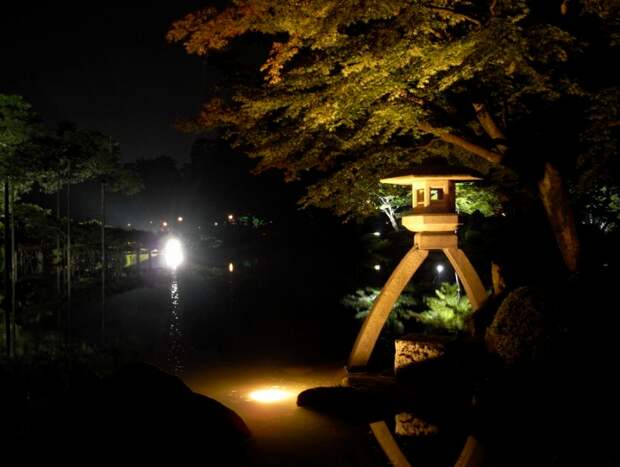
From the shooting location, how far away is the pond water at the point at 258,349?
A: 29.4 ft

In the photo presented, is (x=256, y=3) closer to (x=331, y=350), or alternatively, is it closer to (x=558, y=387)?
(x=558, y=387)

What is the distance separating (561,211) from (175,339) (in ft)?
38.1

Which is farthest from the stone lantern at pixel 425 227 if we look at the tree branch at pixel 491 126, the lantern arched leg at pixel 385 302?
the tree branch at pixel 491 126

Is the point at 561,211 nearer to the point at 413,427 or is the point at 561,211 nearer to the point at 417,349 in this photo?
the point at 417,349

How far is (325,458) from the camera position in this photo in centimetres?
837

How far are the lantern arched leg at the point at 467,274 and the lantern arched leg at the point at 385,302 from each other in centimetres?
65

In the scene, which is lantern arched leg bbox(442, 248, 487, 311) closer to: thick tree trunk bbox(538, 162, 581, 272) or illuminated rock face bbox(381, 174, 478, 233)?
illuminated rock face bbox(381, 174, 478, 233)

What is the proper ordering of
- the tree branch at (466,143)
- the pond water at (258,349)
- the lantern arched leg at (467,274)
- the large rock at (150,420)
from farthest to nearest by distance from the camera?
the lantern arched leg at (467,274) → the tree branch at (466,143) → the pond water at (258,349) → the large rock at (150,420)

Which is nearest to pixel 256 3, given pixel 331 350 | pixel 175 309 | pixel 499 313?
pixel 499 313

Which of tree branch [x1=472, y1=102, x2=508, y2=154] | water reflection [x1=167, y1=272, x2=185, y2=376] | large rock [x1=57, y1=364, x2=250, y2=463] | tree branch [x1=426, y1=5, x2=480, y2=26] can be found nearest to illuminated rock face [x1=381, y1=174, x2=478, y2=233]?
tree branch [x1=472, y1=102, x2=508, y2=154]

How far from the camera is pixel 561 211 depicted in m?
10.4

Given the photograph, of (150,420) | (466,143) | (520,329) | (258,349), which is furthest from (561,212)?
(258,349)

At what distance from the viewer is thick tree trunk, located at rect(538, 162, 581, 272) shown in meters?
10.4

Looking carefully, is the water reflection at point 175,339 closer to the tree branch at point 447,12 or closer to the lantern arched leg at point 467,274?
the lantern arched leg at point 467,274
